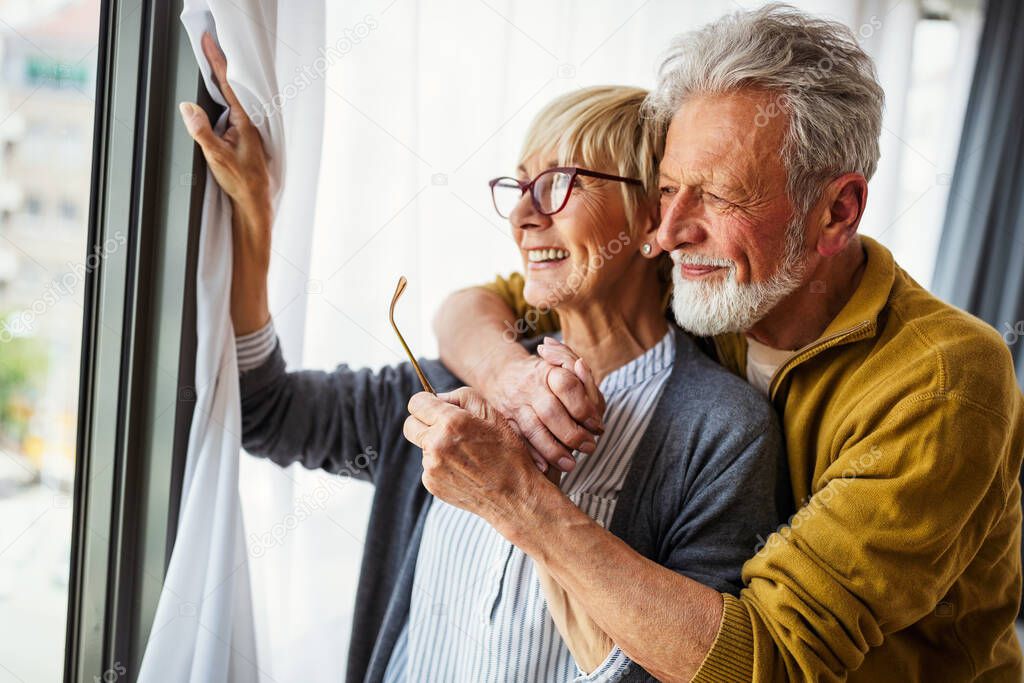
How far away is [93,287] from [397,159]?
712 mm

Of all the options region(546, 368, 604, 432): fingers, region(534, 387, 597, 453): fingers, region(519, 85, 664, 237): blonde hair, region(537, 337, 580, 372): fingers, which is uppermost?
region(519, 85, 664, 237): blonde hair

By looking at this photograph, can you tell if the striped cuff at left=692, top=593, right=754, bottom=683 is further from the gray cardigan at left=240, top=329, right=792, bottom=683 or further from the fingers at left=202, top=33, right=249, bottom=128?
the fingers at left=202, top=33, right=249, bottom=128

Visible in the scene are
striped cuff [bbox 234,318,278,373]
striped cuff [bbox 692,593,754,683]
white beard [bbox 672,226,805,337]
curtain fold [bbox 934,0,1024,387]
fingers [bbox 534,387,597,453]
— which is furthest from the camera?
curtain fold [bbox 934,0,1024,387]

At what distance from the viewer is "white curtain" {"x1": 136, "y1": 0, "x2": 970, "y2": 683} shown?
50.0 inches

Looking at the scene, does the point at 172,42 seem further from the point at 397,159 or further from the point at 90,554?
the point at 90,554

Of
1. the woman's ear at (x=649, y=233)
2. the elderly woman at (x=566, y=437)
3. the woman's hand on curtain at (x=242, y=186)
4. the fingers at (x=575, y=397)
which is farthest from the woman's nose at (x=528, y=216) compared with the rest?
the woman's hand on curtain at (x=242, y=186)

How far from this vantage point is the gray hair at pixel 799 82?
1138 millimetres

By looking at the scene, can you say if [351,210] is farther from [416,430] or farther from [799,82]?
[799,82]

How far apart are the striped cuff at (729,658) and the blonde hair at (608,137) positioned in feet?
1.92

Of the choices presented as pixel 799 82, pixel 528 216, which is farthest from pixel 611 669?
pixel 799 82

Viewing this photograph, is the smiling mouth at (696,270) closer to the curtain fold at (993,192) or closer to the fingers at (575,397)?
the fingers at (575,397)

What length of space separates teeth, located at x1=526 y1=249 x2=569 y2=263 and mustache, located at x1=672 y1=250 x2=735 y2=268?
16cm

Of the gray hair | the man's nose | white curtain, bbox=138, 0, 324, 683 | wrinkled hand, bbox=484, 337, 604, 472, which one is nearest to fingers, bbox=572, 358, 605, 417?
wrinkled hand, bbox=484, 337, 604, 472

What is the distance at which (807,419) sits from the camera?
1.17 meters
